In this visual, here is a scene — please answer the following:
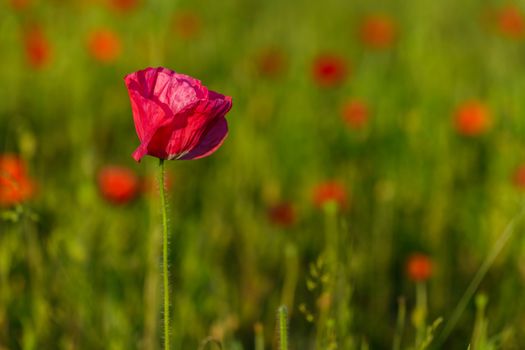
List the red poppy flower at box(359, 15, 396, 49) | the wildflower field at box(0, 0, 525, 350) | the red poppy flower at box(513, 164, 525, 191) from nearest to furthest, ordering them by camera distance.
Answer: the wildflower field at box(0, 0, 525, 350) < the red poppy flower at box(513, 164, 525, 191) < the red poppy flower at box(359, 15, 396, 49)

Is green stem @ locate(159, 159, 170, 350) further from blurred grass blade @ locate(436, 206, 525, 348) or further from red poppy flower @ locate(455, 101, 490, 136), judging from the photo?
red poppy flower @ locate(455, 101, 490, 136)

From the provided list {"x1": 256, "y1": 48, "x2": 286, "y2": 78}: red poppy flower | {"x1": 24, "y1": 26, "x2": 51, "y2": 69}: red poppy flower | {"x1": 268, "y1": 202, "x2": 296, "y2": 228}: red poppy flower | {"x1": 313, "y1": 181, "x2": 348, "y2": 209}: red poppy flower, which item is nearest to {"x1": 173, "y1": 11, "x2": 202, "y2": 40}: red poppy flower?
{"x1": 256, "y1": 48, "x2": 286, "y2": 78}: red poppy flower

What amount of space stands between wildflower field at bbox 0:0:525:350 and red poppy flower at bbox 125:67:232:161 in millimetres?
22

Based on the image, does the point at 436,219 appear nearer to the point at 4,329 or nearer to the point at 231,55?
the point at 4,329

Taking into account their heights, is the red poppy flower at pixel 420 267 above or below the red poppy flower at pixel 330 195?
below

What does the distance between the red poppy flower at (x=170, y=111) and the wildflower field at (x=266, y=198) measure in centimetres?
2

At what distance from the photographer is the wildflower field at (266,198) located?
1637 millimetres

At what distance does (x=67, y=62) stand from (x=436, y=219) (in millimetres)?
1681

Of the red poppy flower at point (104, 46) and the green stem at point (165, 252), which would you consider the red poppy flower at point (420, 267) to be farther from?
the red poppy flower at point (104, 46)

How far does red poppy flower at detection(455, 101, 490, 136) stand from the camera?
8.27ft

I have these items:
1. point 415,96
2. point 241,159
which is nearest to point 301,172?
point 241,159

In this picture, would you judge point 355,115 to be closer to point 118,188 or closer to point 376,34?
point 118,188

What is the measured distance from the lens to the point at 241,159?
8.19 feet

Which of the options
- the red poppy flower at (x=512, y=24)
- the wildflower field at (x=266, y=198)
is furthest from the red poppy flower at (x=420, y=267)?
the red poppy flower at (x=512, y=24)
